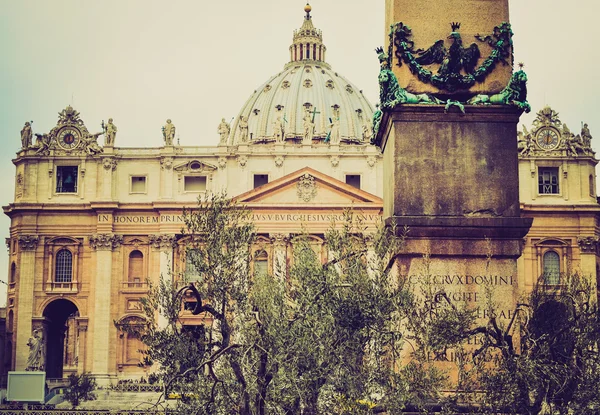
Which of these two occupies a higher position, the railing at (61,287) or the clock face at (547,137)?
the clock face at (547,137)

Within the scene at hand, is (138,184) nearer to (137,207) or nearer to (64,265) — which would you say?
(137,207)

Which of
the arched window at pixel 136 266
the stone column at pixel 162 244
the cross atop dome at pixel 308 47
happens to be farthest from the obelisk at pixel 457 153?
the cross atop dome at pixel 308 47

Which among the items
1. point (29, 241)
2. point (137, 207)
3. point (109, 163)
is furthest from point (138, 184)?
point (29, 241)

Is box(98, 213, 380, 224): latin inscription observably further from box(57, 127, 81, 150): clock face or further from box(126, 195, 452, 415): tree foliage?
box(126, 195, 452, 415): tree foliage

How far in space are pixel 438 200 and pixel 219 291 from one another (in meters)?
6.60

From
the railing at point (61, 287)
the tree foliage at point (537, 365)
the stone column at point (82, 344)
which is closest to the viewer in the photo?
the tree foliage at point (537, 365)

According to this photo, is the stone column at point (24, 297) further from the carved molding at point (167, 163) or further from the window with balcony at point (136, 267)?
the carved molding at point (167, 163)

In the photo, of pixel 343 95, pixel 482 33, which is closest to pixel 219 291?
pixel 482 33

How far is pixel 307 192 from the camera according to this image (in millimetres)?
84000

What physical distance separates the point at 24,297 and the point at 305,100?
63.3 m

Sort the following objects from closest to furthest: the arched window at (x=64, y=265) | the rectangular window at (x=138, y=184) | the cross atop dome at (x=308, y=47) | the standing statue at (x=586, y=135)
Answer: the standing statue at (x=586, y=135), the rectangular window at (x=138, y=184), the arched window at (x=64, y=265), the cross atop dome at (x=308, y=47)

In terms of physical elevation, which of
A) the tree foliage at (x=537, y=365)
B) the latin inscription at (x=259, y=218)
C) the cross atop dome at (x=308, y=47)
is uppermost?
the cross atop dome at (x=308, y=47)

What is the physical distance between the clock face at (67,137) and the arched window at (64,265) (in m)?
7.37

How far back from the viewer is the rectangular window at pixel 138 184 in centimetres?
8738
